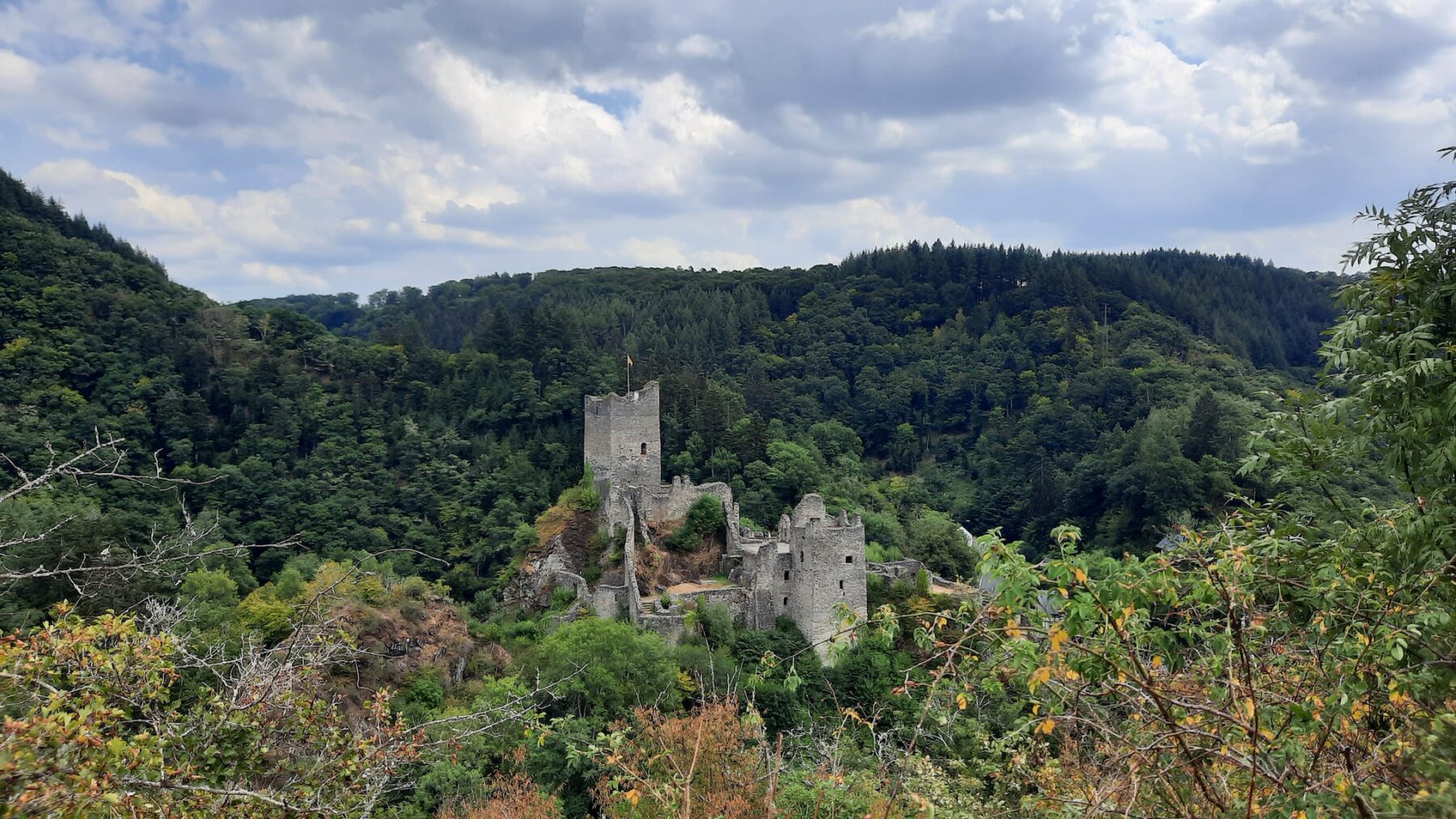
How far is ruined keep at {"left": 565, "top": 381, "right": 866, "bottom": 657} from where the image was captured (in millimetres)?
26266

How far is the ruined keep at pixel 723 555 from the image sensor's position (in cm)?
2627

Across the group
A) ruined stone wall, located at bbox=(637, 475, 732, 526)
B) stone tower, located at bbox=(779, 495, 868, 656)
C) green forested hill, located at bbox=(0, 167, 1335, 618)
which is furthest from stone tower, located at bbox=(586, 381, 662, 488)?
stone tower, located at bbox=(779, 495, 868, 656)

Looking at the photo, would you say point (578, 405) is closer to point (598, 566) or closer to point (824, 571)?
point (598, 566)

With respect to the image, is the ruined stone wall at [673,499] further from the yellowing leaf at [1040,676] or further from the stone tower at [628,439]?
the yellowing leaf at [1040,676]

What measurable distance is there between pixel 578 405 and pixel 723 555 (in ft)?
65.2

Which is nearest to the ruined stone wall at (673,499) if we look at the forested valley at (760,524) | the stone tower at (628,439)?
the stone tower at (628,439)

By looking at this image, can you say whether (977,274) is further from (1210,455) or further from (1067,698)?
(1067,698)

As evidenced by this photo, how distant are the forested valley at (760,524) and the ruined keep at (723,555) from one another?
4.41 feet

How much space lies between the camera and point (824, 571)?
26.2 meters

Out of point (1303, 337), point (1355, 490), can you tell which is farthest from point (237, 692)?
point (1303, 337)

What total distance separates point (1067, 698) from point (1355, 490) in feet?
150

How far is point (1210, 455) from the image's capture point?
46.3 m

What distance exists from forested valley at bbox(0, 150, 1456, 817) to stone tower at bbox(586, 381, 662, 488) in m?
2.38

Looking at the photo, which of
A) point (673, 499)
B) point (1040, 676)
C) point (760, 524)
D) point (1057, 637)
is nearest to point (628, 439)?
point (673, 499)
